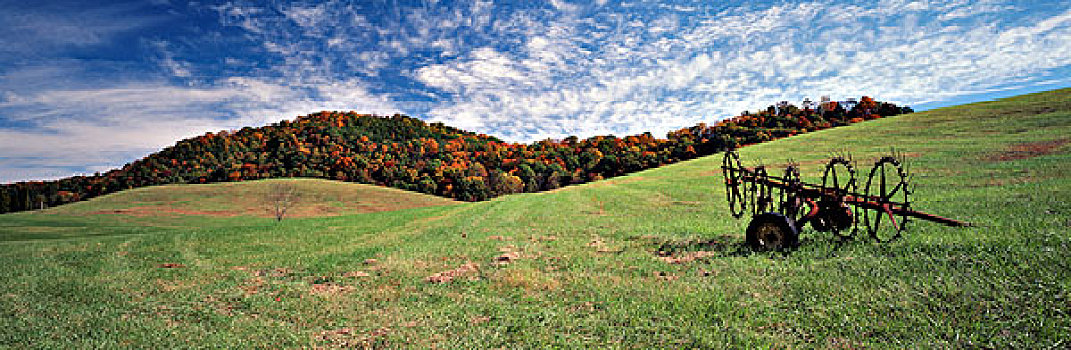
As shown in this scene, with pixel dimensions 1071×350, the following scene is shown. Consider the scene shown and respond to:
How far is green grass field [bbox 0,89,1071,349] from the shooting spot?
581 centimetres

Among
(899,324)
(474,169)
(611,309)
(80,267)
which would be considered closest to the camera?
(899,324)

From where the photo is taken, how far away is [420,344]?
632 centimetres

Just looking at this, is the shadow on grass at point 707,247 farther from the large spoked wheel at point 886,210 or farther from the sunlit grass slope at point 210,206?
the sunlit grass slope at point 210,206

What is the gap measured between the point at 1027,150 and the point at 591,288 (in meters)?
36.3

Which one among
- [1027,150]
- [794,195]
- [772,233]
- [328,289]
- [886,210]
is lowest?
[328,289]

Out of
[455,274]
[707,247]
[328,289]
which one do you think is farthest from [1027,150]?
[328,289]

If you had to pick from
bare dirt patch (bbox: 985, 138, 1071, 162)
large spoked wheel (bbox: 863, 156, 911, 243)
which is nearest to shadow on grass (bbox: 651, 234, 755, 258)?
large spoked wheel (bbox: 863, 156, 911, 243)

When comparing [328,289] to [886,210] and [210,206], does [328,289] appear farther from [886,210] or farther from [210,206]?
[210,206]

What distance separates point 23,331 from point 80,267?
899 centimetres

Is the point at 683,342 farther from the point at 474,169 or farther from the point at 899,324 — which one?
the point at 474,169

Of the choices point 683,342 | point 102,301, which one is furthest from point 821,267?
point 102,301

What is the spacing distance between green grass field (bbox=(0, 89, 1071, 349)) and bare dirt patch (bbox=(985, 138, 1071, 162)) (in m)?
8.11

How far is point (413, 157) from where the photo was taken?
12450 cm

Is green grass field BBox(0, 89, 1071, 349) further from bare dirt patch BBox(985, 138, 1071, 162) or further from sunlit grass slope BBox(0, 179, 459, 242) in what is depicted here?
sunlit grass slope BBox(0, 179, 459, 242)
